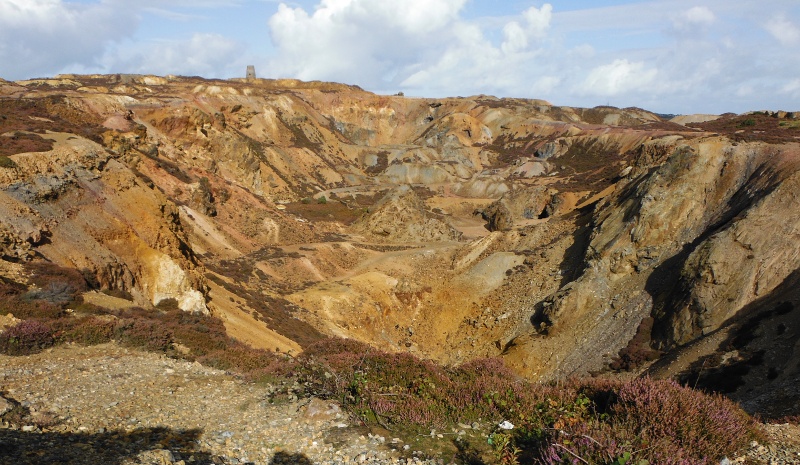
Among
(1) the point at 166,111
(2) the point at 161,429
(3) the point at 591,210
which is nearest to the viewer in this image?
(2) the point at 161,429

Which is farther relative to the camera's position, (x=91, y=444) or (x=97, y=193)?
(x=97, y=193)

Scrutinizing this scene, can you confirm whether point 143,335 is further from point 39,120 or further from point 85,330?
point 39,120

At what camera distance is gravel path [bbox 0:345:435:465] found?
8.05m

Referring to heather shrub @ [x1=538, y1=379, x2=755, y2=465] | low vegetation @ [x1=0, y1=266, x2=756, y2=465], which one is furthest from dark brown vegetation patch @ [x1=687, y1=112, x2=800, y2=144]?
heather shrub @ [x1=538, y1=379, x2=755, y2=465]

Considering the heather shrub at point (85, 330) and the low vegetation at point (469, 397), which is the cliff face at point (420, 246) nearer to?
the heather shrub at point (85, 330)

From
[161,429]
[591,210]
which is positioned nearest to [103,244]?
[161,429]

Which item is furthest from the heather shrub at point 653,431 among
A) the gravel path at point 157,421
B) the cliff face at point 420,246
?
the cliff face at point 420,246

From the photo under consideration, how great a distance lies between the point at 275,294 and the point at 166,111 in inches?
1762

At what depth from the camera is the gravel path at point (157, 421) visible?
26.4 ft

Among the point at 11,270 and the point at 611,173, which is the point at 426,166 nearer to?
the point at 611,173

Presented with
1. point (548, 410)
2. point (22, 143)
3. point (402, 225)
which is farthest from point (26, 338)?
point (402, 225)

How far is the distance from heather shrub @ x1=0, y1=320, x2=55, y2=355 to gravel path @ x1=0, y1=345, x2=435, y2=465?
1.44 ft

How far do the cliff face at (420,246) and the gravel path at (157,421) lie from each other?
9364 millimetres

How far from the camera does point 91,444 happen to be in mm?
8203
